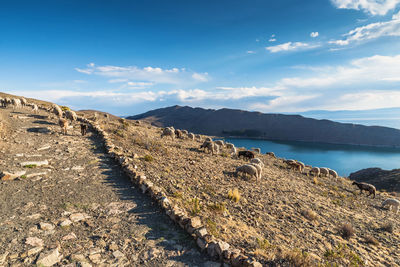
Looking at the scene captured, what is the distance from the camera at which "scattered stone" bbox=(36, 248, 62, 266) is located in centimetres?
441

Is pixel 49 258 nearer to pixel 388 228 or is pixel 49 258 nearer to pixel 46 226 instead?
pixel 46 226

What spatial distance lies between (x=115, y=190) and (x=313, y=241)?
9.16 metres

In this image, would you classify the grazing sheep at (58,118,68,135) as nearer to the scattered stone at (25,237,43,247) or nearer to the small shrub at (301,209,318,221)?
the scattered stone at (25,237,43,247)

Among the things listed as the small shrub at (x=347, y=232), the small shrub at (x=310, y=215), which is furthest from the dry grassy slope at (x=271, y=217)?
the small shrub at (x=347, y=232)

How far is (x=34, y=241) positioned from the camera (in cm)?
509

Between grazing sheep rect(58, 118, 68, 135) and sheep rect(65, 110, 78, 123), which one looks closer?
grazing sheep rect(58, 118, 68, 135)

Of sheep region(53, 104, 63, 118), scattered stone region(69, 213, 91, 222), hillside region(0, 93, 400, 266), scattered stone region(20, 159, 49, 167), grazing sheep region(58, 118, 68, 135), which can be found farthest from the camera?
sheep region(53, 104, 63, 118)

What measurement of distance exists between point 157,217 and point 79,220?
8.47 feet

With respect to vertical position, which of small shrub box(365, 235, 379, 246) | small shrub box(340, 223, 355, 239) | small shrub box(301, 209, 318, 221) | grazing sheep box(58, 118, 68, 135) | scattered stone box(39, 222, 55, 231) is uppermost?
grazing sheep box(58, 118, 68, 135)

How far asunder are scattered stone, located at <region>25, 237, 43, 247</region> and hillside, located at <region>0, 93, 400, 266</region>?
0.10 ft

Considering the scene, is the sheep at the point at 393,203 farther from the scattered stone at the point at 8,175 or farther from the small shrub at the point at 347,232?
the scattered stone at the point at 8,175

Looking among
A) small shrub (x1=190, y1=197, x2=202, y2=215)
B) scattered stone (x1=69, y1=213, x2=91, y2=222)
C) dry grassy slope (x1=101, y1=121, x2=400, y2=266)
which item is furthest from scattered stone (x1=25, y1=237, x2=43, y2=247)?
small shrub (x1=190, y1=197, x2=202, y2=215)

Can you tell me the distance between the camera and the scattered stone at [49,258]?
441cm

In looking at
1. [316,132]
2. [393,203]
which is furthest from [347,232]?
[316,132]
